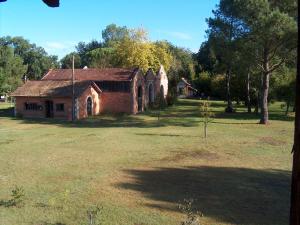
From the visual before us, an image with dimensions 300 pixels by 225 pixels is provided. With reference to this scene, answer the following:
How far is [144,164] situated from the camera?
20016 mm

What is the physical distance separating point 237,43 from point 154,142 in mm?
13986

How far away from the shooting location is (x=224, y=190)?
15.4 metres

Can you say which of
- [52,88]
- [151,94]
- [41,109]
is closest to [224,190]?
[41,109]

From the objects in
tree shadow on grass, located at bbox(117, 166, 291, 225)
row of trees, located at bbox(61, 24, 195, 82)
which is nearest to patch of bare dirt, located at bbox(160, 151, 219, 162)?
tree shadow on grass, located at bbox(117, 166, 291, 225)

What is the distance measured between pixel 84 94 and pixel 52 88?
429 centimetres

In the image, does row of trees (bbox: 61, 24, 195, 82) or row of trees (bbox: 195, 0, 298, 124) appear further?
row of trees (bbox: 61, 24, 195, 82)

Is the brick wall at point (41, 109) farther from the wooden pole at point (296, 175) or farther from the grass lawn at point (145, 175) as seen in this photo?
the wooden pole at point (296, 175)

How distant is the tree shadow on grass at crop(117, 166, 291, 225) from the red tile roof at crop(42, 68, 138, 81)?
3020 centimetres

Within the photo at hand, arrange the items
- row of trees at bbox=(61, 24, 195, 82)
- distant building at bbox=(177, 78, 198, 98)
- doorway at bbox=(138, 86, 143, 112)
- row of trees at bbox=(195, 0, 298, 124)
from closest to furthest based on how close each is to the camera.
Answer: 1. row of trees at bbox=(195, 0, 298, 124)
2. doorway at bbox=(138, 86, 143, 112)
3. row of trees at bbox=(61, 24, 195, 82)
4. distant building at bbox=(177, 78, 198, 98)

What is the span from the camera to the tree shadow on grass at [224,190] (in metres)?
12.7

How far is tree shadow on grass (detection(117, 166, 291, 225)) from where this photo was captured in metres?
12.7

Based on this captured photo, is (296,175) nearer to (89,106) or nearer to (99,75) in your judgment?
(89,106)

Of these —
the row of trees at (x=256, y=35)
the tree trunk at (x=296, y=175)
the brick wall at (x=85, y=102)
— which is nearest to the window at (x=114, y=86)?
the brick wall at (x=85, y=102)

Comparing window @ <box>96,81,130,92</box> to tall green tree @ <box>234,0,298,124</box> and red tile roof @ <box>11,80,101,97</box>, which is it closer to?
red tile roof @ <box>11,80,101,97</box>
